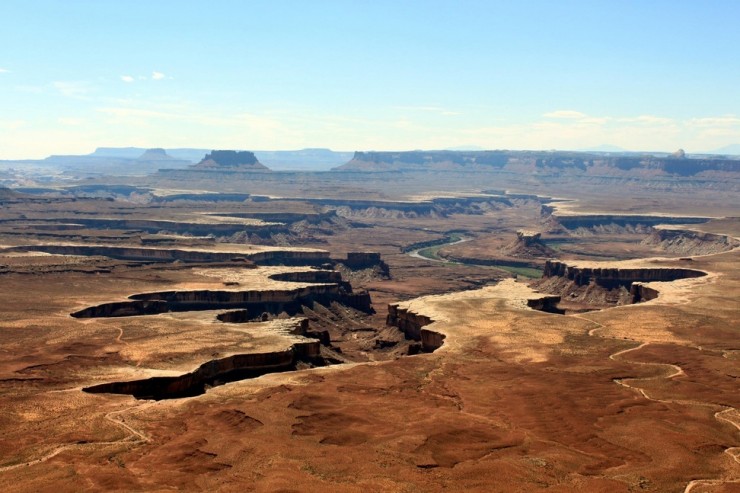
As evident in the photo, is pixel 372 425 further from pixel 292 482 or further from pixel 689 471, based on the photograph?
pixel 689 471

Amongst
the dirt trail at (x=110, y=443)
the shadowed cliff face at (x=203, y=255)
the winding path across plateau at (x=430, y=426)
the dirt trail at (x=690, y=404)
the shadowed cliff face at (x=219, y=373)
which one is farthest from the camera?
the shadowed cliff face at (x=203, y=255)

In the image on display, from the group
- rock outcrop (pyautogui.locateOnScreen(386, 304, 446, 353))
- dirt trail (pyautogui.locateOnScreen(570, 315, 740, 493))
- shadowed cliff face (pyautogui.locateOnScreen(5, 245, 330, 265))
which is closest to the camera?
dirt trail (pyautogui.locateOnScreen(570, 315, 740, 493))

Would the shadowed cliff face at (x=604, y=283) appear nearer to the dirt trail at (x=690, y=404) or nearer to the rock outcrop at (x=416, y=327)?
the rock outcrop at (x=416, y=327)

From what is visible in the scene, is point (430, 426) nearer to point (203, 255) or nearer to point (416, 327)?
point (416, 327)

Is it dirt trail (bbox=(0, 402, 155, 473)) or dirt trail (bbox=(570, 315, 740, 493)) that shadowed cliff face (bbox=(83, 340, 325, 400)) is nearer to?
dirt trail (bbox=(0, 402, 155, 473))

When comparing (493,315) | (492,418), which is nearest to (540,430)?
(492,418)

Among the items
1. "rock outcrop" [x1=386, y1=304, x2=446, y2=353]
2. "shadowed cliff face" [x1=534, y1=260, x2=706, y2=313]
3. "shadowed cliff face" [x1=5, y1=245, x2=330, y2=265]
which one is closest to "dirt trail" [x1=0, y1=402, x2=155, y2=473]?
"rock outcrop" [x1=386, y1=304, x2=446, y2=353]

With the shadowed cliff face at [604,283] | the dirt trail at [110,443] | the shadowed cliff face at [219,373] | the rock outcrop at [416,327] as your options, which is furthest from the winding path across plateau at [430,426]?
the shadowed cliff face at [604,283]

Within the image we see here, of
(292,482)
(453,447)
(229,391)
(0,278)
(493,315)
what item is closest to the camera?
(292,482)

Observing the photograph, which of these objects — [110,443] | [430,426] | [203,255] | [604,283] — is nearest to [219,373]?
[110,443]

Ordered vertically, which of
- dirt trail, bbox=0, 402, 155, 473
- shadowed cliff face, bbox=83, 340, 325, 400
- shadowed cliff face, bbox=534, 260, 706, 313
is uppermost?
dirt trail, bbox=0, 402, 155, 473

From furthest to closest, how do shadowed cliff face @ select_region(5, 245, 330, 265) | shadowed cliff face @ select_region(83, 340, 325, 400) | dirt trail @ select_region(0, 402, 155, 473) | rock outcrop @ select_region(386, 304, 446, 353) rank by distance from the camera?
1. shadowed cliff face @ select_region(5, 245, 330, 265)
2. rock outcrop @ select_region(386, 304, 446, 353)
3. shadowed cliff face @ select_region(83, 340, 325, 400)
4. dirt trail @ select_region(0, 402, 155, 473)
